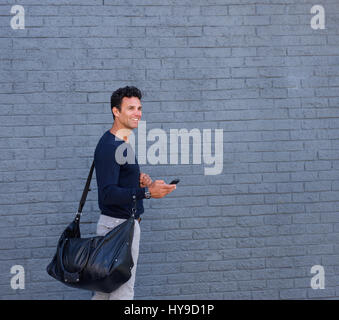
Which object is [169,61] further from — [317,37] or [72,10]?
[317,37]

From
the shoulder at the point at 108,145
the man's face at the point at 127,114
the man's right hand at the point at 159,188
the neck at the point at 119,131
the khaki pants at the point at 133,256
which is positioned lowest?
the khaki pants at the point at 133,256

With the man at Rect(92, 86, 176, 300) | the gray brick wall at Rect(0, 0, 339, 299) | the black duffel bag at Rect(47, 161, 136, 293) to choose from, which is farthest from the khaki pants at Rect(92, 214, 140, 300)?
the gray brick wall at Rect(0, 0, 339, 299)

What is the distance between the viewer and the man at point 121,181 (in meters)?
2.94

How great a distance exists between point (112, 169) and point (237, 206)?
1.70m

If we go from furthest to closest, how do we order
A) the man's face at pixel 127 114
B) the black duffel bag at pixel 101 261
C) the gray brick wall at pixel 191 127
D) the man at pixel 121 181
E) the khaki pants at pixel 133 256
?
Answer: the gray brick wall at pixel 191 127
the man's face at pixel 127 114
the khaki pants at pixel 133 256
the man at pixel 121 181
the black duffel bag at pixel 101 261

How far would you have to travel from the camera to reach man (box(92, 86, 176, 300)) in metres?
2.94

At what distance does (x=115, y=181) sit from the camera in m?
2.97

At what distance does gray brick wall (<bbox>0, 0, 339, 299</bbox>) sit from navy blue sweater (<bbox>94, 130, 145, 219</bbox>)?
1.09 m

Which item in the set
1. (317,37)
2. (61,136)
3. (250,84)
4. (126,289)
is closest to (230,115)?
(250,84)

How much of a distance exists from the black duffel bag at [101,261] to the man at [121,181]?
0.36 feet

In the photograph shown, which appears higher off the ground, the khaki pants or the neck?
the neck

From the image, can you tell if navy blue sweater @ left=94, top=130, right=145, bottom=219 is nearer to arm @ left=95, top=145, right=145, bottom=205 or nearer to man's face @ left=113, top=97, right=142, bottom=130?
arm @ left=95, top=145, right=145, bottom=205

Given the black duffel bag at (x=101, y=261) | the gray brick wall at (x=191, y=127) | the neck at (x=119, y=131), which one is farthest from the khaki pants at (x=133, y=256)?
the gray brick wall at (x=191, y=127)

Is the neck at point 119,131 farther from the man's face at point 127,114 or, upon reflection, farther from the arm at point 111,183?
the arm at point 111,183
